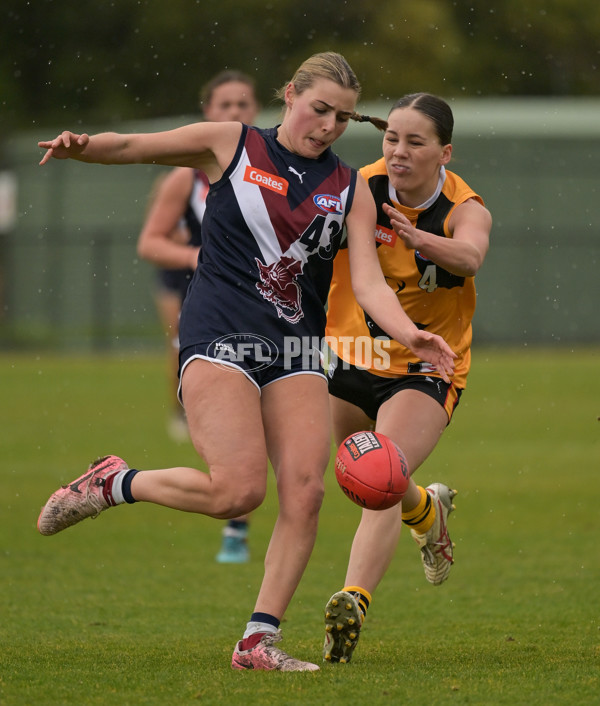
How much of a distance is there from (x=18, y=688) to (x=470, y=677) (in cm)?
162

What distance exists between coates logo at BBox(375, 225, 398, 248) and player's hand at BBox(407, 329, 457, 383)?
0.89 metres

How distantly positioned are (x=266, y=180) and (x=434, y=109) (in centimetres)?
91

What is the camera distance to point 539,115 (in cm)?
2909

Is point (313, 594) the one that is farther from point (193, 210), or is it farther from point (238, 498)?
point (193, 210)

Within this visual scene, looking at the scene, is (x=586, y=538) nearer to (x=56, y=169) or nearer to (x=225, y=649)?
(x=225, y=649)

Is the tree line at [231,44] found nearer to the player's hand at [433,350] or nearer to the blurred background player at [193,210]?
the blurred background player at [193,210]

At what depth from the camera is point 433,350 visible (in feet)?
16.2

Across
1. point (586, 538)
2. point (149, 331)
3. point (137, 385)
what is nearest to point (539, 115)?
point (149, 331)

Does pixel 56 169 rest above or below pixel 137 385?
above

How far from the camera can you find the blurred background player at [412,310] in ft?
17.9

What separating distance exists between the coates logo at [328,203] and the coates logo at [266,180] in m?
0.13

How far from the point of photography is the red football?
16.4ft

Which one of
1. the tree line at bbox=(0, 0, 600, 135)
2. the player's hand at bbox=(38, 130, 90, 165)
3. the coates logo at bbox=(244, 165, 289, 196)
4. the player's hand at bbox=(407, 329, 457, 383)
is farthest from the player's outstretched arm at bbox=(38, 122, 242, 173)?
the tree line at bbox=(0, 0, 600, 135)

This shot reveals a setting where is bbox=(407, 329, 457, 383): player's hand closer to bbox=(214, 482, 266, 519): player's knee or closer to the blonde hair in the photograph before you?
bbox=(214, 482, 266, 519): player's knee
